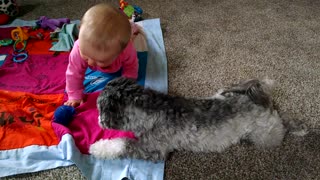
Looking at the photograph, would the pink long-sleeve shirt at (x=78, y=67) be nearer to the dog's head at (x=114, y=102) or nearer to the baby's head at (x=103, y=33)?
the baby's head at (x=103, y=33)

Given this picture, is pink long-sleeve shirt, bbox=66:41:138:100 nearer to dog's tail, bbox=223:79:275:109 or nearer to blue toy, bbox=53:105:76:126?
blue toy, bbox=53:105:76:126

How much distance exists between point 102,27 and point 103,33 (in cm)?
2

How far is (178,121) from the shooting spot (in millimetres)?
999

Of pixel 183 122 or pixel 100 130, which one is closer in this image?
pixel 183 122

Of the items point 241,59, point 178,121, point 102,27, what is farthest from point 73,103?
point 241,59

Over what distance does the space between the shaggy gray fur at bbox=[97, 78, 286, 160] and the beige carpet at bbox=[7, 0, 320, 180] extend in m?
0.06

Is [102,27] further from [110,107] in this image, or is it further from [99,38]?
[110,107]

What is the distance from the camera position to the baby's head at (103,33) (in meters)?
1.04

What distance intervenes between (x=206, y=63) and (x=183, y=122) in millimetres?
599

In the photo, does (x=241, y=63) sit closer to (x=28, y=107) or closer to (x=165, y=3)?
(x=165, y=3)

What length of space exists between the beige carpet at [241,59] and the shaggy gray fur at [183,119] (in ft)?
0.21

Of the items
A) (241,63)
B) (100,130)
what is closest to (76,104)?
(100,130)

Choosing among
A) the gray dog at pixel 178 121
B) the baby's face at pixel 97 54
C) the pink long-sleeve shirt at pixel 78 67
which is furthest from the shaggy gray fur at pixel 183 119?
the pink long-sleeve shirt at pixel 78 67

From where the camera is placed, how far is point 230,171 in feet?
3.45
